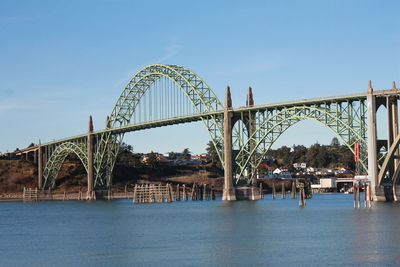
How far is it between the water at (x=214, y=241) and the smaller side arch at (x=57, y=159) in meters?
72.9

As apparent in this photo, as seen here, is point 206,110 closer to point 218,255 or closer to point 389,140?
point 389,140

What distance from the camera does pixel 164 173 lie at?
18475 cm

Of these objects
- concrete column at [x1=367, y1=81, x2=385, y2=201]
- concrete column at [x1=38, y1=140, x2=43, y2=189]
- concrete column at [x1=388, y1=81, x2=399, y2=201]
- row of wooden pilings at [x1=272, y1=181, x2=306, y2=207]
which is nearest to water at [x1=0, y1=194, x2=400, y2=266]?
concrete column at [x1=367, y1=81, x2=385, y2=201]

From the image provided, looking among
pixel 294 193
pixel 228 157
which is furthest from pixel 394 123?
pixel 294 193

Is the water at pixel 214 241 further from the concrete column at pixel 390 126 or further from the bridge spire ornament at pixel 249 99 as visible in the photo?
the bridge spire ornament at pixel 249 99

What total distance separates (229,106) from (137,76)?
27.7 m

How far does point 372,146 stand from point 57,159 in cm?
9175

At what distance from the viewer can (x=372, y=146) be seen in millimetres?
83000

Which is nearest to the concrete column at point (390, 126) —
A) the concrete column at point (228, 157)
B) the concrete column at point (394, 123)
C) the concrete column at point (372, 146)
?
the concrete column at point (394, 123)

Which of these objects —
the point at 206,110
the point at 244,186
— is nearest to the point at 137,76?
the point at 206,110

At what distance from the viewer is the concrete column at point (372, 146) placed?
8312 cm

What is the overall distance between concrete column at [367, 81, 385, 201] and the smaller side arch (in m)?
77.0

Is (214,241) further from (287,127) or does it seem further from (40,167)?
(40,167)

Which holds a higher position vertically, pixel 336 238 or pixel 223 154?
pixel 223 154
